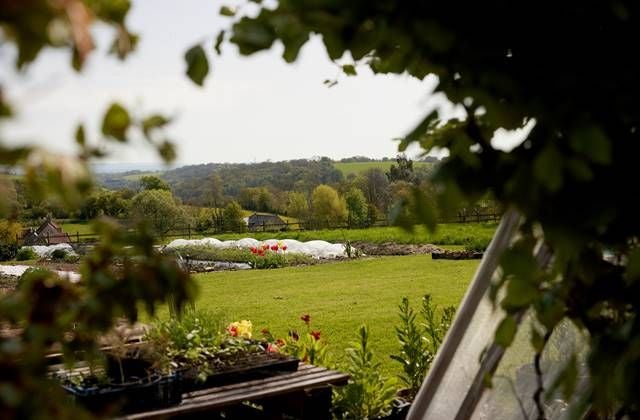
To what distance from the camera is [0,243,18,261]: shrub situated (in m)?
27.4

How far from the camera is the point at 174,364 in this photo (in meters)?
4.13

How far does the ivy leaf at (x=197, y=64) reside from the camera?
1.22m

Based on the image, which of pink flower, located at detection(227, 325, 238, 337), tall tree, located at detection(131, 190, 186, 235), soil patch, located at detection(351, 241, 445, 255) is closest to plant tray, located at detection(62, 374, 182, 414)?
pink flower, located at detection(227, 325, 238, 337)

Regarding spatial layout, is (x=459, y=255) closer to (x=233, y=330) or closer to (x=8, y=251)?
(x=233, y=330)

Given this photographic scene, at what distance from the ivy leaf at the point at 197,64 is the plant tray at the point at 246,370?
2949 mm

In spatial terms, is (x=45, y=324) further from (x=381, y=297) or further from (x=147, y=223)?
(x=381, y=297)

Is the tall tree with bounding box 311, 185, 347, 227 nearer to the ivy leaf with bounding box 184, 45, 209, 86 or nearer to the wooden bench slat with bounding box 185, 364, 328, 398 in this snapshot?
the wooden bench slat with bounding box 185, 364, 328, 398

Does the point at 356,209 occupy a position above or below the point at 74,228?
above

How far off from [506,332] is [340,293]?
44.2ft

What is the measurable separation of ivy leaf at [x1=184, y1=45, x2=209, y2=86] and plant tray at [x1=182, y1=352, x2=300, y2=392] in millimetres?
2949

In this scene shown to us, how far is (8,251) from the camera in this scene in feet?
90.7

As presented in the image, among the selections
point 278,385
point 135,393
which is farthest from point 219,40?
point 278,385

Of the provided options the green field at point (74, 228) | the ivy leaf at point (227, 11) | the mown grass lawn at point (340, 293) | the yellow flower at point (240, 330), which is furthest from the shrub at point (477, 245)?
the green field at point (74, 228)

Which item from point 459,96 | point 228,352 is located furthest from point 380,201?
point 459,96
